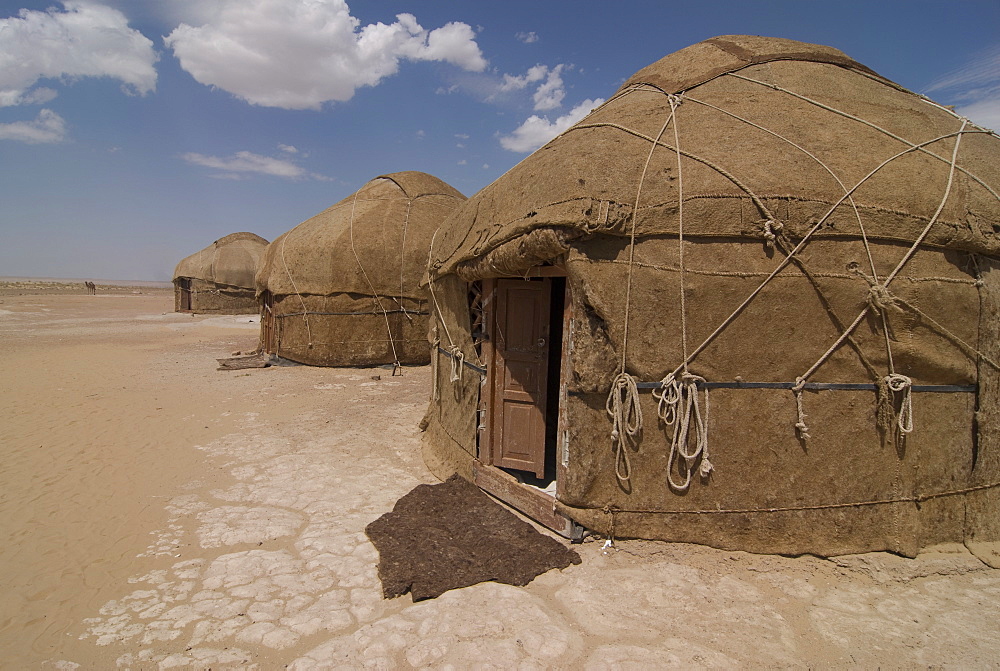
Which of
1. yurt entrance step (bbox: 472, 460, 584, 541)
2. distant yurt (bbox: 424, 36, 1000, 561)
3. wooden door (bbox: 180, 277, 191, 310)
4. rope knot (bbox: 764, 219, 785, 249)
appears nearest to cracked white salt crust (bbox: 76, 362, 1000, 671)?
yurt entrance step (bbox: 472, 460, 584, 541)

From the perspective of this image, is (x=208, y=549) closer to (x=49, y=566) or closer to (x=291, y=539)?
(x=291, y=539)

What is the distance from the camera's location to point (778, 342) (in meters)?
3.61

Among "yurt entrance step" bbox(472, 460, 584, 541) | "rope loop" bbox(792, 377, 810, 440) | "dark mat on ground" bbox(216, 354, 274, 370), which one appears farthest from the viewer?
"dark mat on ground" bbox(216, 354, 274, 370)

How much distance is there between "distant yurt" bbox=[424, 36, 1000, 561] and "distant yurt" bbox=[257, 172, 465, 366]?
7.88 m

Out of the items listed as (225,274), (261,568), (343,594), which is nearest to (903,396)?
(343,594)

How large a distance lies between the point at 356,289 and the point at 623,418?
8.63m

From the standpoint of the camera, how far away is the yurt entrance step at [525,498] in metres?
3.94

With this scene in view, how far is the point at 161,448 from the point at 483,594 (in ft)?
16.0

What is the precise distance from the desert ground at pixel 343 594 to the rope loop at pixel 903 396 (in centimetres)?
91

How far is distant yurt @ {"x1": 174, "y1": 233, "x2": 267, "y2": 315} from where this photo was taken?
2378 centimetres

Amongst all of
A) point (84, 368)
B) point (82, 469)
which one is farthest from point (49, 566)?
point (84, 368)

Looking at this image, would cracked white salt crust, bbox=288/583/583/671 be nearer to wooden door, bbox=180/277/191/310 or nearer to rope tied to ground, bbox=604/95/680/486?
rope tied to ground, bbox=604/95/680/486

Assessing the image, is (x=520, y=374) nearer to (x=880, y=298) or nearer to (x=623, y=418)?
(x=623, y=418)

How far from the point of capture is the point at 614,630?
3.02 meters
